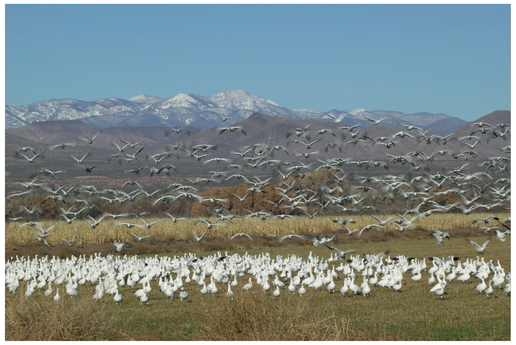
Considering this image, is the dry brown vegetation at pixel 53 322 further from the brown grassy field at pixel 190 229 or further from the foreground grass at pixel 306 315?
the brown grassy field at pixel 190 229

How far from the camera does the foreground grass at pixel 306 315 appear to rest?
32.3ft

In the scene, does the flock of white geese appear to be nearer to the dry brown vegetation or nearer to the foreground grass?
the foreground grass

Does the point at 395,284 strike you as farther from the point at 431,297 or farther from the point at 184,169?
the point at 184,169

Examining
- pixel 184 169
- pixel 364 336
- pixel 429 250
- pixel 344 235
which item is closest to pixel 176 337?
pixel 364 336

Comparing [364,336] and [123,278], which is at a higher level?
[364,336]

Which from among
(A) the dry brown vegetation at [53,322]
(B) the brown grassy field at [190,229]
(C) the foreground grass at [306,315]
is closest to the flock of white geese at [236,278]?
(C) the foreground grass at [306,315]

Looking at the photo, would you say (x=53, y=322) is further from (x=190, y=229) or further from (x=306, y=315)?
(x=190, y=229)

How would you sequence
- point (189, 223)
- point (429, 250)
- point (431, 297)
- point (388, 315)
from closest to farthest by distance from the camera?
point (388, 315)
point (431, 297)
point (429, 250)
point (189, 223)

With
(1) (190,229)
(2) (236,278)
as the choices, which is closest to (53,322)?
(2) (236,278)

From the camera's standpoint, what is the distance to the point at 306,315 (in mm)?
10367

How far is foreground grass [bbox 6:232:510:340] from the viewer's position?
32.3 ft

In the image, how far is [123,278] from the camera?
2122 cm

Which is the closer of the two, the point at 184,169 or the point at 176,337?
the point at 176,337

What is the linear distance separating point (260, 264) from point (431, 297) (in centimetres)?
751
